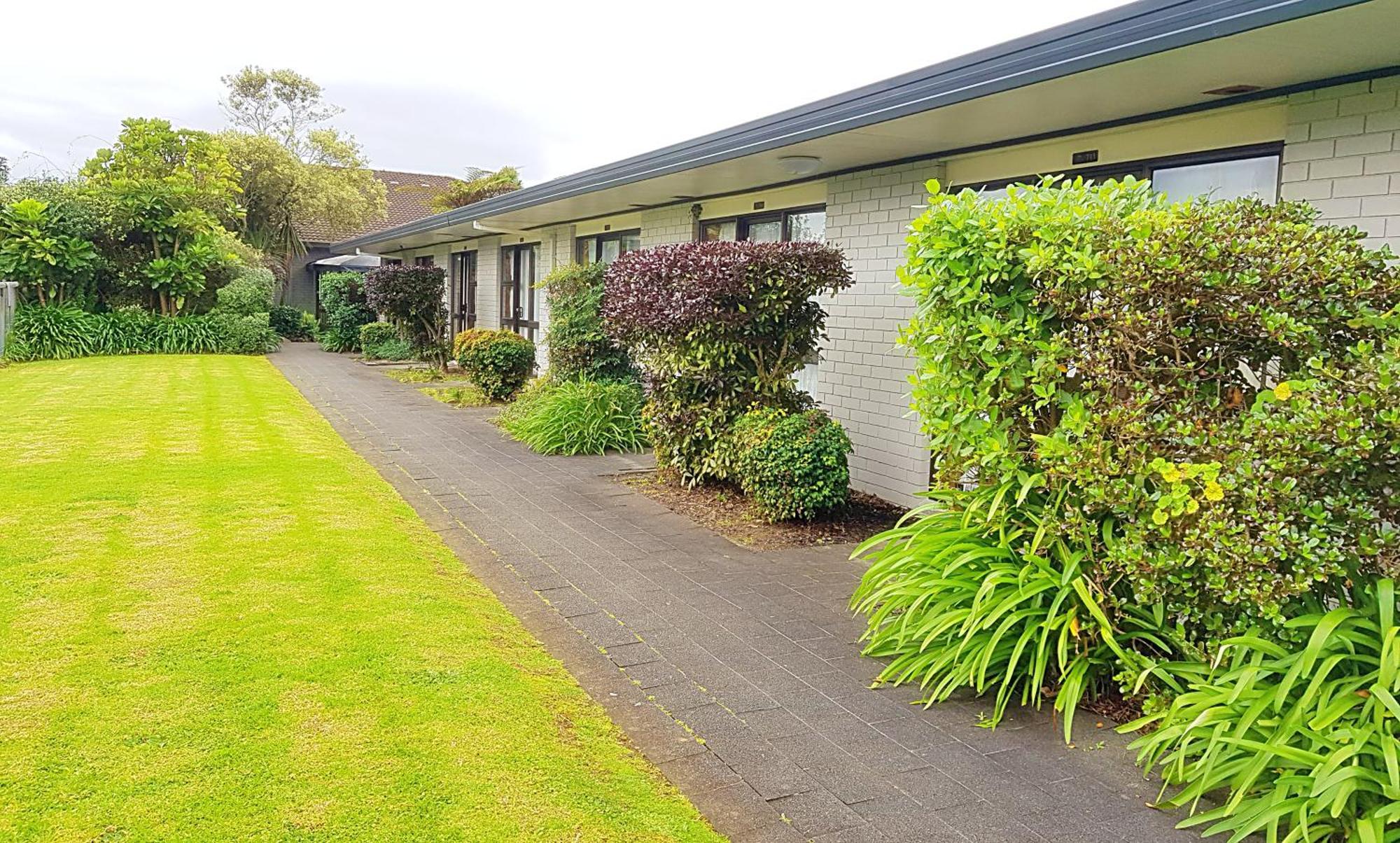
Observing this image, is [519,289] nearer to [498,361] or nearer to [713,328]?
[498,361]

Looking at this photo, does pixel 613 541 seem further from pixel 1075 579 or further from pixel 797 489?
pixel 1075 579

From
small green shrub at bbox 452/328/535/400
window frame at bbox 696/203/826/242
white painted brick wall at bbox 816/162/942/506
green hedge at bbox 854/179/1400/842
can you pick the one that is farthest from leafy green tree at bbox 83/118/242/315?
green hedge at bbox 854/179/1400/842

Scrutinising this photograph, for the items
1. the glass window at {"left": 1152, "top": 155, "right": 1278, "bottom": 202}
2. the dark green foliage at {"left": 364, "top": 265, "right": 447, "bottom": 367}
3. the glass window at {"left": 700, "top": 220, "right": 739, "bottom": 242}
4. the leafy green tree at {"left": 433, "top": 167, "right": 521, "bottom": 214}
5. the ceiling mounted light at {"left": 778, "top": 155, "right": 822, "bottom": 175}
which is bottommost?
the dark green foliage at {"left": 364, "top": 265, "right": 447, "bottom": 367}

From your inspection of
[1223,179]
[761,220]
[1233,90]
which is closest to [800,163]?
[761,220]

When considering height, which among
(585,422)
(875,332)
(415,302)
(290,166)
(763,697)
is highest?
(290,166)

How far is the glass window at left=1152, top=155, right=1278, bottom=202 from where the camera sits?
5.62 metres

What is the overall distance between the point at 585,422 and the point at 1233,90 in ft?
23.3

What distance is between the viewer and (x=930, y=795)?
358cm

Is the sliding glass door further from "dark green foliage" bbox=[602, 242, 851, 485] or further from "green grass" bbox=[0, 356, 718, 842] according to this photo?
"green grass" bbox=[0, 356, 718, 842]

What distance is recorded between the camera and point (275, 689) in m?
4.19

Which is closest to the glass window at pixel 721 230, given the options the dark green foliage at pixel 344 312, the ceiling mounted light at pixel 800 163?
the ceiling mounted light at pixel 800 163

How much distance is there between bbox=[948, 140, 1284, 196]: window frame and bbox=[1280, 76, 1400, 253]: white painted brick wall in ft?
0.60

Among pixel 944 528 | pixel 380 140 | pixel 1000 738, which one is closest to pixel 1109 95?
pixel 944 528

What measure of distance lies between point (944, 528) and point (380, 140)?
5249 centimetres
